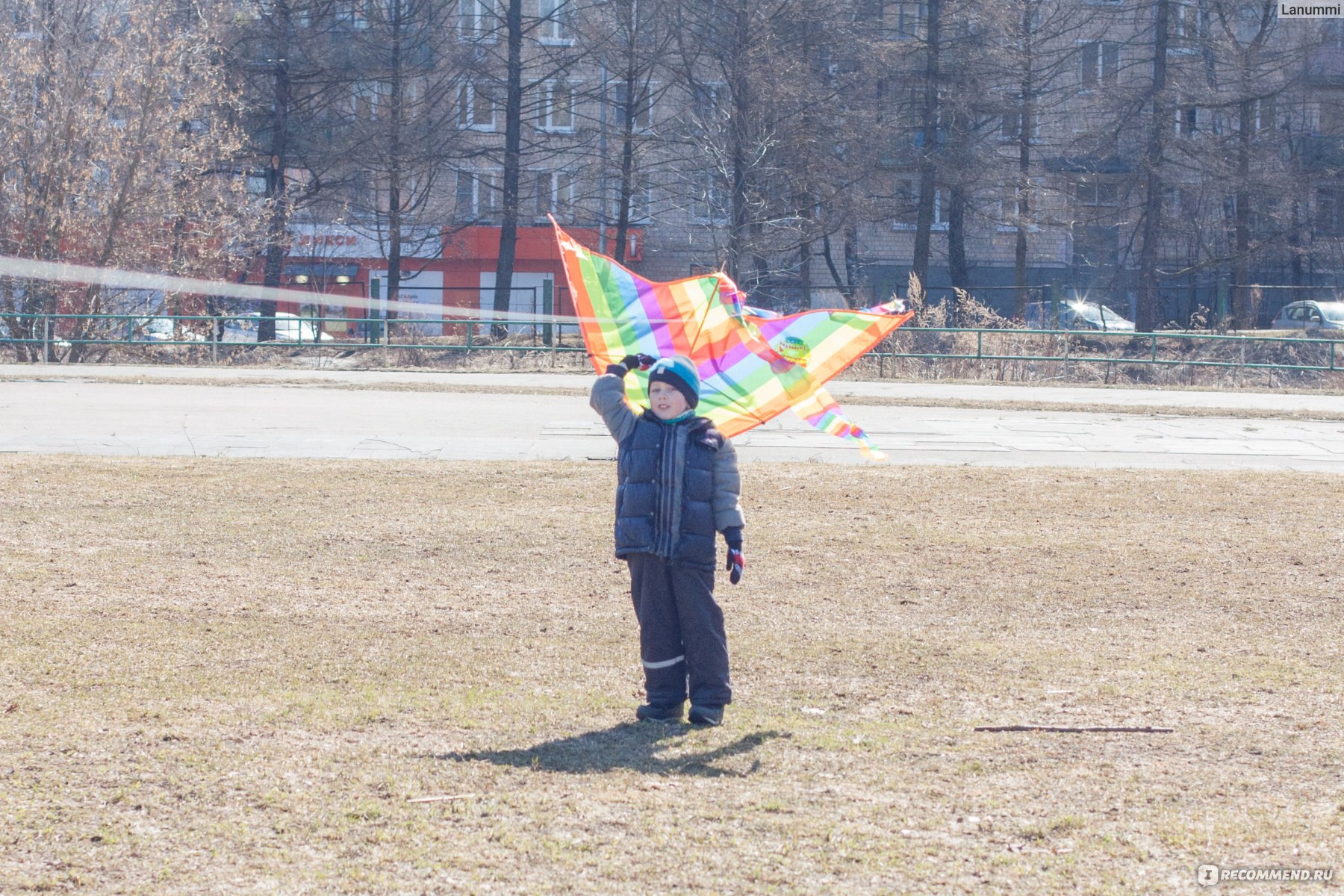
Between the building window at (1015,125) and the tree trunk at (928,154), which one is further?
the building window at (1015,125)

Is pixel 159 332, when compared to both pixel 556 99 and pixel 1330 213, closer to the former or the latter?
pixel 556 99

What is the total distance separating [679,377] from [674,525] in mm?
591

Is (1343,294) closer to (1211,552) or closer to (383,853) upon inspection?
(1211,552)

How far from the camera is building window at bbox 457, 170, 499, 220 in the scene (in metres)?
43.7

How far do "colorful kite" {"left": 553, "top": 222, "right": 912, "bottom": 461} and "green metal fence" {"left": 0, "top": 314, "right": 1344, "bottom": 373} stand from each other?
20.9m

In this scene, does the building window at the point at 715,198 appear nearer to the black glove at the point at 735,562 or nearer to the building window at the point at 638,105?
the building window at the point at 638,105

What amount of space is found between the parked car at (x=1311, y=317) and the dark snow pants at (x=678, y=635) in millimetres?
33062

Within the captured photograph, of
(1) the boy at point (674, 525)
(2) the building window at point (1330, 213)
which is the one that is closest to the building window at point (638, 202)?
(2) the building window at point (1330, 213)

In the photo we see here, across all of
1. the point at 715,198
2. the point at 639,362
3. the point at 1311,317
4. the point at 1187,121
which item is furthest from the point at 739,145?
the point at 639,362

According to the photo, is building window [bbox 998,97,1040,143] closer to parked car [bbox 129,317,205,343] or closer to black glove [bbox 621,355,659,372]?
parked car [bbox 129,317,205,343]

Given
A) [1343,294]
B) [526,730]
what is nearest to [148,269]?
[526,730]

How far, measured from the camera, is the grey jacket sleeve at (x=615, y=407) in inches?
222

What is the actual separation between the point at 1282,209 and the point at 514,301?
24525 mm

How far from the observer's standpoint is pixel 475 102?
136ft
